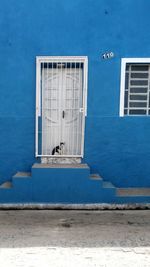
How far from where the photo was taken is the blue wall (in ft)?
20.5

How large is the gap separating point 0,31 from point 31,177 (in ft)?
9.26

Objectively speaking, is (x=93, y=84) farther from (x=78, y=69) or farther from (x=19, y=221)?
(x=19, y=221)

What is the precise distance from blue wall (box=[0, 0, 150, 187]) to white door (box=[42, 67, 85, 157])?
0.77 feet

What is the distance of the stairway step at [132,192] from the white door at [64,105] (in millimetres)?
1073

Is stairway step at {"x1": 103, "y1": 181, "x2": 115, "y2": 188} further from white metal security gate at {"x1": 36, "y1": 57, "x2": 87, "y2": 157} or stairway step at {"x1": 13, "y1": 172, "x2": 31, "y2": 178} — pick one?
stairway step at {"x1": 13, "y1": 172, "x2": 31, "y2": 178}

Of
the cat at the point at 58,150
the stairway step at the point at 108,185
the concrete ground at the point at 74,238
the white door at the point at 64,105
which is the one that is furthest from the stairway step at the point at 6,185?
the stairway step at the point at 108,185

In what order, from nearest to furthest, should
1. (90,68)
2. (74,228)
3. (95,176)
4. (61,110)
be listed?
(74,228) < (95,176) < (90,68) < (61,110)

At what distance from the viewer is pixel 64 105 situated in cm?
655

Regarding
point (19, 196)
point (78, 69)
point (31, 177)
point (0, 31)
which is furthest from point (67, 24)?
point (19, 196)

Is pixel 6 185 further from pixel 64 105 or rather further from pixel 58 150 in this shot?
pixel 64 105

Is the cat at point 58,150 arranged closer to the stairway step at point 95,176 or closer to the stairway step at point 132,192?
the stairway step at point 95,176

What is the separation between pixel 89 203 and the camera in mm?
5996

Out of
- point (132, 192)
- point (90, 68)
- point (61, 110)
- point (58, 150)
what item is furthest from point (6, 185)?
point (90, 68)

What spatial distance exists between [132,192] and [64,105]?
2.13 metres
